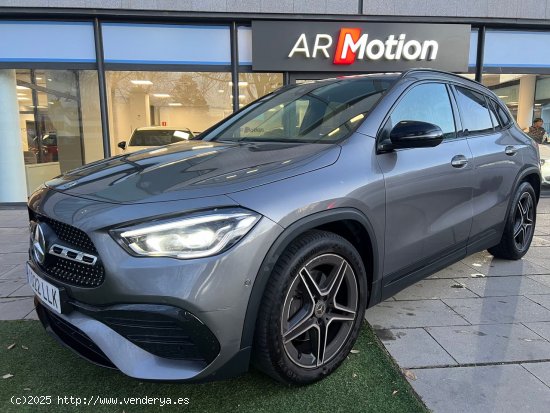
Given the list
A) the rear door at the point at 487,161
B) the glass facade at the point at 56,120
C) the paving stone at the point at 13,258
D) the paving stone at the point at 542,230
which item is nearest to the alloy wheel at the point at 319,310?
the rear door at the point at 487,161

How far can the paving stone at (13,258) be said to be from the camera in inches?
184

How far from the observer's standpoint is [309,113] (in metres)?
3.03

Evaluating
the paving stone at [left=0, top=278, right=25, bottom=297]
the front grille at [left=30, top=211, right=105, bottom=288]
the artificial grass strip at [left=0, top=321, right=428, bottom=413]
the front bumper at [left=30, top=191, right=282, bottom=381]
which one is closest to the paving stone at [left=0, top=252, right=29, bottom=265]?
the paving stone at [left=0, top=278, right=25, bottom=297]

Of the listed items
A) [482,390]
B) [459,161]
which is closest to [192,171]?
[482,390]

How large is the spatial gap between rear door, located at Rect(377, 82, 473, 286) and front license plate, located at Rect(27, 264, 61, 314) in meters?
1.71

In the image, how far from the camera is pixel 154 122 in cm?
824

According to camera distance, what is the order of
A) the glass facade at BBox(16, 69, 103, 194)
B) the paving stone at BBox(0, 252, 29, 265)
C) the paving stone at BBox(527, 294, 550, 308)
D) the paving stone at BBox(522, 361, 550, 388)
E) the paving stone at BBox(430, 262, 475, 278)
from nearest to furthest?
the paving stone at BBox(522, 361, 550, 388)
the paving stone at BBox(527, 294, 550, 308)
the paving stone at BBox(430, 262, 475, 278)
the paving stone at BBox(0, 252, 29, 265)
the glass facade at BBox(16, 69, 103, 194)

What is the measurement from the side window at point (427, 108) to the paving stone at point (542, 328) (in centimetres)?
140

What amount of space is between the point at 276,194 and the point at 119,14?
21.9 feet

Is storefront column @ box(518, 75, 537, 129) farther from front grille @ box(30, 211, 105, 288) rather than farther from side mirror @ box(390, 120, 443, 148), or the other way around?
front grille @ box(30, 211, 105, 288)

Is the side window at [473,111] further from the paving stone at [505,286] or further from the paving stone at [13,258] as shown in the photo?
the paving stone at [13,258]

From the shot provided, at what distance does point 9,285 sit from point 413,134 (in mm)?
3608

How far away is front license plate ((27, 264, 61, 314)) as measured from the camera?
6.54ft

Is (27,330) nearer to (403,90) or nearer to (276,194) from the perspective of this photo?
(276,194)
